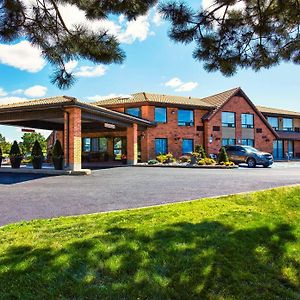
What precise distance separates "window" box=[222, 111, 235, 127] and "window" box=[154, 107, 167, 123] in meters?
6.88

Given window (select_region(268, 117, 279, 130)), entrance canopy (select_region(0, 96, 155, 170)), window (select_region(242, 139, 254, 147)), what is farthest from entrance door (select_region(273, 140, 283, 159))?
entrance canopy (select_region(0, 96, 155, 170))

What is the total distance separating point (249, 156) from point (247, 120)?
1099 cm

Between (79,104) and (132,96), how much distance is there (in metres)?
15.0

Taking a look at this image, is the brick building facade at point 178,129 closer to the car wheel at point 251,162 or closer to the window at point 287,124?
the window at point 287,124

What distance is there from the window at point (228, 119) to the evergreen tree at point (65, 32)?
2756 cm

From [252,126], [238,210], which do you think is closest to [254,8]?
[238,210]

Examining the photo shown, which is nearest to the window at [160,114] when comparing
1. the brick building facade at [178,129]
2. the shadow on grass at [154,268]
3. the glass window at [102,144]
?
the brick building facade at [178,129]

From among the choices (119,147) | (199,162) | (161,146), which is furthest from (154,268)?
(119,147)

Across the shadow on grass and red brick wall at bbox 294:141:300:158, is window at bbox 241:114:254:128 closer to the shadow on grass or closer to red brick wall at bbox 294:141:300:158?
red brick wall at bbox 294:141:300:158

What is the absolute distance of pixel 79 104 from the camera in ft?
53.7

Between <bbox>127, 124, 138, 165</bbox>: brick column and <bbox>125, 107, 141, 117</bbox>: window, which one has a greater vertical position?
<bbox>125, 107, 141, 117</bbox>: window

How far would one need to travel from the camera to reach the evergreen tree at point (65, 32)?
16.5 feet

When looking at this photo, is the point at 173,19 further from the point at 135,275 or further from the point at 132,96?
the point at 132,96

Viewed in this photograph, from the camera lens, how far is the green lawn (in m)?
3.39
